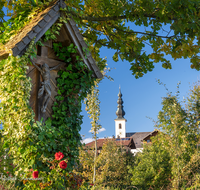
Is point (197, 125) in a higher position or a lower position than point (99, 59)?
lower

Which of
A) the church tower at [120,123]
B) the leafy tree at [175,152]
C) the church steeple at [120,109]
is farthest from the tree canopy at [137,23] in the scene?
the church tower at [120,123]

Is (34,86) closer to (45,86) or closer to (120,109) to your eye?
(45,86)

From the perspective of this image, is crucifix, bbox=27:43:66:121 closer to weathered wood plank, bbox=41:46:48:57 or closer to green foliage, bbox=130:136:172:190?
weathered wood plank, bbox=41:46:48:57

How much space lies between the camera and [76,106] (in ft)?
22.9

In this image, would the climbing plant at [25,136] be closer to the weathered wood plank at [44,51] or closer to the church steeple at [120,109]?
the weathered wood plank at [44,51]

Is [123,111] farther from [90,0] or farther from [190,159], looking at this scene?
→ [90,0]

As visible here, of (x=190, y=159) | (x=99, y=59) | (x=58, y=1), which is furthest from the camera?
(x=190, y=159)

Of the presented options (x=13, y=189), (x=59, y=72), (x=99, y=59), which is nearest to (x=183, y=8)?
(x=59, y=72)

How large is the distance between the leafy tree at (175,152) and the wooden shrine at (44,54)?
6.31 m

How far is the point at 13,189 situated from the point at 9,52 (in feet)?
9.68

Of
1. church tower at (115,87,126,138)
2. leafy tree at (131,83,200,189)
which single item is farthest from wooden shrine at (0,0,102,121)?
church tower at (115,87,126,138)

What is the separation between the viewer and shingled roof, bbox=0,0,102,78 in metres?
5.46

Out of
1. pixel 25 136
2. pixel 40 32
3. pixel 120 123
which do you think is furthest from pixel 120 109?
pixel 25 136

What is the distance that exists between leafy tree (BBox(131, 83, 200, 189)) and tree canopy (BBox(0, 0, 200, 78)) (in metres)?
4.88
